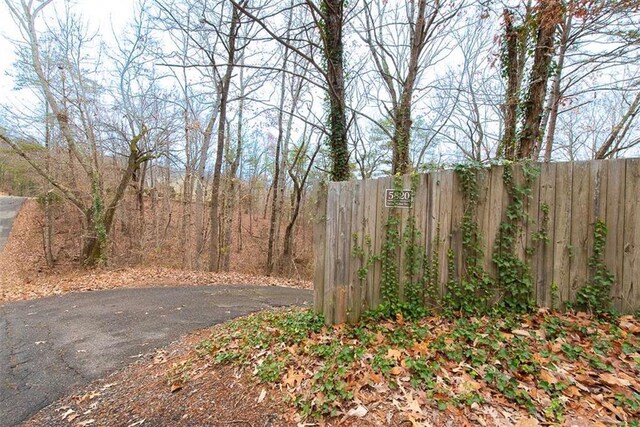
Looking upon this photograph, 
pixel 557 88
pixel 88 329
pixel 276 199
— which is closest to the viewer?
pixel 88 329

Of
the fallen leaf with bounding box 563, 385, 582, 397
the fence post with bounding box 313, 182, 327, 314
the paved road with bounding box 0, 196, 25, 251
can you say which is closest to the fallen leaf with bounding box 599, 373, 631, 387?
the fallen leaf with bounding box 563, 385, 582, 397

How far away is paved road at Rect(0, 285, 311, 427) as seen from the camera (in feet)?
9.57

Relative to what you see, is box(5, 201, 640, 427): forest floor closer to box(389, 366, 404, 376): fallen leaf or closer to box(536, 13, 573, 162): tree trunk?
box(389, 366, 404, 376): fallen leaf

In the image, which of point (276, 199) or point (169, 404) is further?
point (276, 199)

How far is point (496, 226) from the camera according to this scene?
288cm

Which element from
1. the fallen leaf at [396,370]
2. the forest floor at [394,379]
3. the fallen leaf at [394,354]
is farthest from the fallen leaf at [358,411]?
the fallen leaf at [394,354]

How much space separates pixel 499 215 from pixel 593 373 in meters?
1.41

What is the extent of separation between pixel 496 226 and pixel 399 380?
1789 mm

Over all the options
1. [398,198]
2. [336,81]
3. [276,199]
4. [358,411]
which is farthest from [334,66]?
[276,199]

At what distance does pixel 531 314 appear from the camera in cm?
272

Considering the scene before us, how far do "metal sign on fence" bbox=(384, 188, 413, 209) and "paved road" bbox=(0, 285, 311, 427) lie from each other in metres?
3.33

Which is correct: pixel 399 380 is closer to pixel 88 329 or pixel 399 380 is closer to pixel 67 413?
pixel 67 413

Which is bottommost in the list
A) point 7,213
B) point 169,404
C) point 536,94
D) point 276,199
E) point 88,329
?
point 88,329

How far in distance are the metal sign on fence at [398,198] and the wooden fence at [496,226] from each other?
5cm
